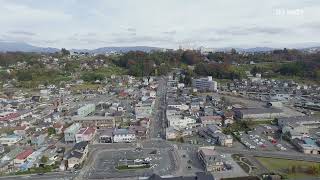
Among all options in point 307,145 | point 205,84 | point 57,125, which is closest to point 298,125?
point 307,145

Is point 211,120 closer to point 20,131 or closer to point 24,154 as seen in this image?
point 24,154

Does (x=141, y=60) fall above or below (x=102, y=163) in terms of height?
above

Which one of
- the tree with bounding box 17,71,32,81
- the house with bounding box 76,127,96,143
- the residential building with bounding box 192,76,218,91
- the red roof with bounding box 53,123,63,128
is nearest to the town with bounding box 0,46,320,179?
the house with bounding box 76,127,96,143

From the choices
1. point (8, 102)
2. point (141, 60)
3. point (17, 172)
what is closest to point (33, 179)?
point (17, 172)

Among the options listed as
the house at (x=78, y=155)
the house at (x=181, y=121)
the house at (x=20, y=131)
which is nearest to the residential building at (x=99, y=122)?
the house at (x=20, y=131)

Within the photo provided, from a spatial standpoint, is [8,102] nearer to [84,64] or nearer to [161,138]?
[161,138]
